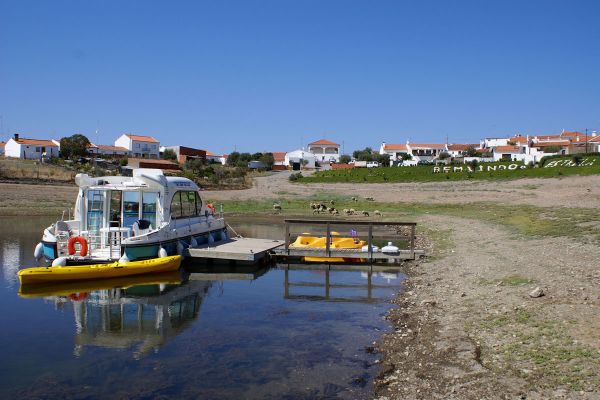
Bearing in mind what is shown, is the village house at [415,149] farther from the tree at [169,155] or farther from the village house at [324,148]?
the tree at [169,155]

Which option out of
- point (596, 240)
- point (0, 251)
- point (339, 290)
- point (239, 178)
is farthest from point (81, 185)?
point (239, 178)

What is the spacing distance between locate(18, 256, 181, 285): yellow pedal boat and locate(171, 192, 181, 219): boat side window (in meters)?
2.59

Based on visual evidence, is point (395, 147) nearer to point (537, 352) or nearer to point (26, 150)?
point (26, 150)

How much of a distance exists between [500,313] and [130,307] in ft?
32.2

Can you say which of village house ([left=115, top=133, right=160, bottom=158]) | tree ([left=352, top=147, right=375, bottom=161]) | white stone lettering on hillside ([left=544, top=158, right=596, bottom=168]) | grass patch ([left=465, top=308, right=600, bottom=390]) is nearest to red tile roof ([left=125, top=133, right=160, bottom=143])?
village house ([left=115, top=133, right=160, bottom=158])

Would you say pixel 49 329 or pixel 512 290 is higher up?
pixel 512 290

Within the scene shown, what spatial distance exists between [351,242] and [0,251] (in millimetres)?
15465

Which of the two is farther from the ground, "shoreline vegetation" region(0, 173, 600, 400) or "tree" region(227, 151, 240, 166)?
"tree" region(227, 151, 240, 166)

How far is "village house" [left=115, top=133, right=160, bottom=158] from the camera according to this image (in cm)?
12191

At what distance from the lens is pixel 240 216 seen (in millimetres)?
44750

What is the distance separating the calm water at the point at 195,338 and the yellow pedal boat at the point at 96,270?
438 mm

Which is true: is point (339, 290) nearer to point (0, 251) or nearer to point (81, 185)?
point (81, 185)

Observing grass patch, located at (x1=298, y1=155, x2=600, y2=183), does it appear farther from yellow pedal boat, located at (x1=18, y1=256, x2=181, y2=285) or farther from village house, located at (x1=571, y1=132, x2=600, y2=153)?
yellow pedal boat, located at (x1=18, y1=256, x2=181, y2=285)

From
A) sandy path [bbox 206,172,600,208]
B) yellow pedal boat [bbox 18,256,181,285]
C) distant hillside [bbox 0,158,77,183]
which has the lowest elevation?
yellow pedal boat [bbox 18,256,181,285]
